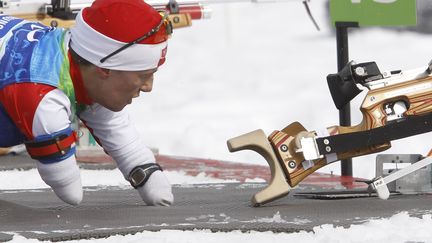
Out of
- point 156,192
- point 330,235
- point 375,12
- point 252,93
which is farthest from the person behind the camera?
point 252,93

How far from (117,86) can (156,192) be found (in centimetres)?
44

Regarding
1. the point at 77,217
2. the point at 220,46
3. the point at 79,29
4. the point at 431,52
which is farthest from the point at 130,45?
the point at 220,46

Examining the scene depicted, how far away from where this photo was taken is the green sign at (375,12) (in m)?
5.26

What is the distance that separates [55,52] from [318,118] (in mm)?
5679

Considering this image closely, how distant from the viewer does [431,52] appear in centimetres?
1354

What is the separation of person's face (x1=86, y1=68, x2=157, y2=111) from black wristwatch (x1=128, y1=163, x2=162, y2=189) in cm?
33

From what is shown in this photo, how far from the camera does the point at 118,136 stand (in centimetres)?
422

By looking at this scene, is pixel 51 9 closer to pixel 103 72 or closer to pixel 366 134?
pixel 103 72

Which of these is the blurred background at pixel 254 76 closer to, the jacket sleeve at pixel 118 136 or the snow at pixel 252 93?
the snow at pixel 252 93

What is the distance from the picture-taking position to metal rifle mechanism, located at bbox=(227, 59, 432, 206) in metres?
4.03

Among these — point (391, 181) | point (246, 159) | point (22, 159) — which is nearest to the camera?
point (391, 181)

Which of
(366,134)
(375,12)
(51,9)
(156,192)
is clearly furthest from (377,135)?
(51,9)

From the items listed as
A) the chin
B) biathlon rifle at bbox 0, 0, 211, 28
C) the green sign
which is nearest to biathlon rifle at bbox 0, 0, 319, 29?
biathlon rifle at bbox 0, 0, 211, 28

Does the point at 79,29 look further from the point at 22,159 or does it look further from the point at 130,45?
the point at 22,159
